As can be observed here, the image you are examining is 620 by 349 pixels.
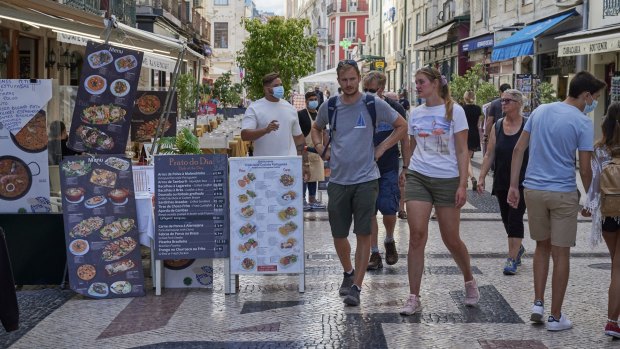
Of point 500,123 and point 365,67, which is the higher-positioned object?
point 365,67

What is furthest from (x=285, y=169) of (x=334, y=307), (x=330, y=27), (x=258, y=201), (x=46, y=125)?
(x=330, y=27)

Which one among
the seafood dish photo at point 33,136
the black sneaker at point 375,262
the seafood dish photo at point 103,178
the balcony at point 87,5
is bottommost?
the black sneaker at point 375,262

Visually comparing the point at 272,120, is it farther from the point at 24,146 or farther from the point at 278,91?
the point at 24,146

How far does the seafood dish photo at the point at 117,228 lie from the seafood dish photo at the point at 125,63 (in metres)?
1.55

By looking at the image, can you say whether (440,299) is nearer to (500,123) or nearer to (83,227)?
(500,123)

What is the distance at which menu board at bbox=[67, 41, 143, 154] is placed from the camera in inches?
353

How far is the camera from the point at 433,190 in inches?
295

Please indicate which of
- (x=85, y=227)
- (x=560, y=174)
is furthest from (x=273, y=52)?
(x=560, y=174)

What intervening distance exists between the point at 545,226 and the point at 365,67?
52.7 metres

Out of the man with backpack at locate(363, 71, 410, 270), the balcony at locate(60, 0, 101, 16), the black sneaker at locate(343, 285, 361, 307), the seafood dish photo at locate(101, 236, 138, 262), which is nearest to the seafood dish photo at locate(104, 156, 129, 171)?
the seafood dish photo at locate(101, 236, 138, 262)

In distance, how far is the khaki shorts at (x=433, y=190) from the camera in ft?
24.5

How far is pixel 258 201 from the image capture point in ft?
27.3

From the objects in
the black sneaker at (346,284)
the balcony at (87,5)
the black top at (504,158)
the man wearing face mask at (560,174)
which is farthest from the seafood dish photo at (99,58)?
the balcony at (87,5)

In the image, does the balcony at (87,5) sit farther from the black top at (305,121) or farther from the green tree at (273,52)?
the green tree at (273,52)
